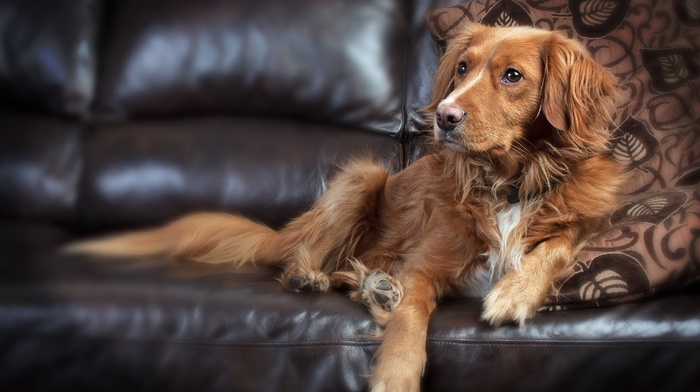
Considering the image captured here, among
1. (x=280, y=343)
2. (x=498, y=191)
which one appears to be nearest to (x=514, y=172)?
(x=498, y=191)

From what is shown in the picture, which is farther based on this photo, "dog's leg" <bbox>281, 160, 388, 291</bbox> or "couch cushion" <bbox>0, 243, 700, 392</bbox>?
"dog's leg" <bbox>281, 160, 388, 291</bbox>

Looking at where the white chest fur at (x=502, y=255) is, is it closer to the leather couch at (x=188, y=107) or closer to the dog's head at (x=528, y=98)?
the dog's head at (x=528, y=98)

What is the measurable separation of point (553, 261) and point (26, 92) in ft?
7.16

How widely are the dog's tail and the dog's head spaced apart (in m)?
0.77

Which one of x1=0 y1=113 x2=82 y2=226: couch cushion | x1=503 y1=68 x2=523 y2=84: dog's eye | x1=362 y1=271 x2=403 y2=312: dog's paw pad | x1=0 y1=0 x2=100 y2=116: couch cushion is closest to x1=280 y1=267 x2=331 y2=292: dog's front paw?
x1=362 y1=271 x2=403 y2=312: dog's paw pad

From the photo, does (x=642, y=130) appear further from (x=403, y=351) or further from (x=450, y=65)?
(x=403, y=351)

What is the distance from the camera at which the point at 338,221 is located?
2117 mm

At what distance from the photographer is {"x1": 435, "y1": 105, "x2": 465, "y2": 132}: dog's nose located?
5.38ft

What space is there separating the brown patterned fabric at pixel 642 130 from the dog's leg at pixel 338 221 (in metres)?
0.66

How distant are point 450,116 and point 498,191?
345mm

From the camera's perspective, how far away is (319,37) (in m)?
2.66

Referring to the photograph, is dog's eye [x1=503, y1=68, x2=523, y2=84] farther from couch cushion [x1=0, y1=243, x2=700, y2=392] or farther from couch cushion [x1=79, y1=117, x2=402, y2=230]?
couch cushion [x1=79, y1=117, x2=402, y2=230]

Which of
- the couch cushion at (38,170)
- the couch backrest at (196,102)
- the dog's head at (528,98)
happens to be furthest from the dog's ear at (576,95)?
the couch cushion at (38,170)

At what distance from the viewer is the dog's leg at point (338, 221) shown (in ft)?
6.83
